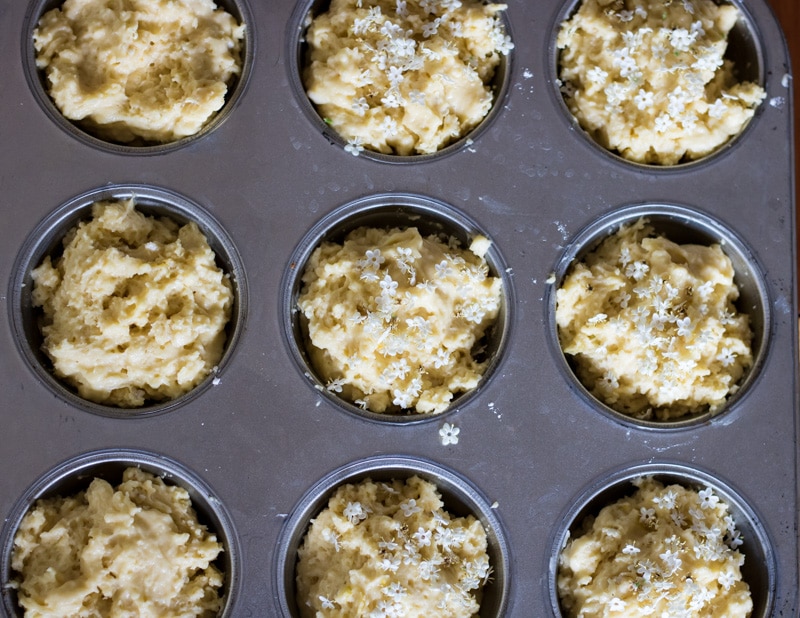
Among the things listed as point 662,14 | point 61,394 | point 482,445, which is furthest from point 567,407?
point 61,394

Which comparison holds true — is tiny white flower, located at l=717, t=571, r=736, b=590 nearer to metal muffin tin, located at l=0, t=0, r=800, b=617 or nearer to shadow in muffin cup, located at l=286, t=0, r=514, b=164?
metal muffin tin, located at l=0, t=0, r=800, b=617

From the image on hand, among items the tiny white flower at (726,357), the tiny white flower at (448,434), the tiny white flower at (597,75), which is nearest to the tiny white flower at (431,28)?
the tiny white flower at (597,75)

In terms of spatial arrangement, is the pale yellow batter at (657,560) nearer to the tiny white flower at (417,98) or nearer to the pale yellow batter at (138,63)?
the tiny white flower at (417,98)

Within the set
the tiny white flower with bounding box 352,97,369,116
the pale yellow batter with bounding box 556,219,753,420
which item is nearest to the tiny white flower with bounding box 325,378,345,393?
the pale yellow batter with bounding box 556,219,753,420

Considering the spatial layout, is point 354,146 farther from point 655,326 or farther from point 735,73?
point 735,73

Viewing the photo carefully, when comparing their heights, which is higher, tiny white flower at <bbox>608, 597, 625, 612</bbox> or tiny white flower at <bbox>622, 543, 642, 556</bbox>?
tiny white flower at <bbox>622, 543, 642, 556</bbox>

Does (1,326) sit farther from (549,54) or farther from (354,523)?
(549,54)
